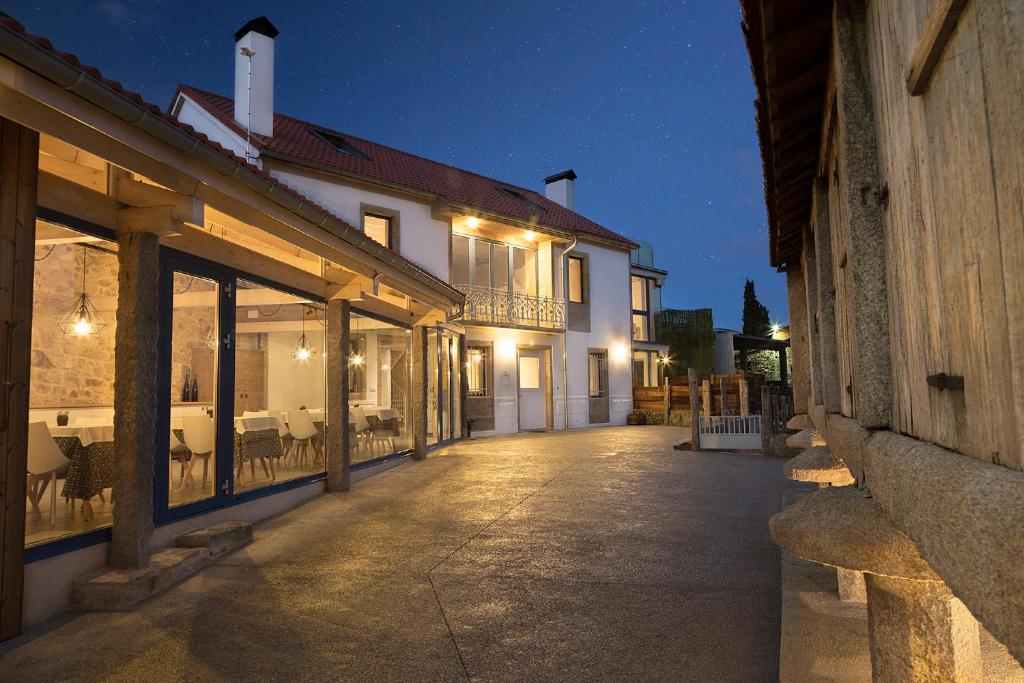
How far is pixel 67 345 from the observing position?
7934 millimetres

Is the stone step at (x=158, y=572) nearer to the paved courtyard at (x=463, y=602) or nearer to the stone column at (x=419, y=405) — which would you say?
the paved courtyard at (x=463, y=602)

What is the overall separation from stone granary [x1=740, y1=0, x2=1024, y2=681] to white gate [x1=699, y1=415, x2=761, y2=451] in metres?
10.1

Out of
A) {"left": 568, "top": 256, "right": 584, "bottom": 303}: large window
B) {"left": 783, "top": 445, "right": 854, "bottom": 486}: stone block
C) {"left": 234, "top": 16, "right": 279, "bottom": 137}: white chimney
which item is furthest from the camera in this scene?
{"left": 568, "top": 256, "right": 584, "bottom": 303}: large window

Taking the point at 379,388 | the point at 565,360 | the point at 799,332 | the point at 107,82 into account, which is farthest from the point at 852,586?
the point at 565,360

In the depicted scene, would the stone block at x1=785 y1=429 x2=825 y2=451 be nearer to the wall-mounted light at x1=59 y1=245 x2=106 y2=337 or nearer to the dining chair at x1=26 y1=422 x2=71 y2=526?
the dining chair at x1=26 y1=422 x2=71 y2=526

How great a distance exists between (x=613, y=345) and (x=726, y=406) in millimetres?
5252

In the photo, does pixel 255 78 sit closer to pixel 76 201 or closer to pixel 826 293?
pixel 76 201

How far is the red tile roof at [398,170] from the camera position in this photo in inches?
535

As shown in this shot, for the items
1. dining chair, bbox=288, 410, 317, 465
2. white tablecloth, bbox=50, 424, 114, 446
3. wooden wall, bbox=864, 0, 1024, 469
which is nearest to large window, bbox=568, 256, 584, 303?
dining chair, bbox=288, 410, 317, 465

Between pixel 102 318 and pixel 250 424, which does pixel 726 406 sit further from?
pixel 102 318

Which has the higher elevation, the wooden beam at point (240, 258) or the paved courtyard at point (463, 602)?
the wooden beam at point (240, 258)

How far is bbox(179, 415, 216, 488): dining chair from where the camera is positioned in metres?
6.46

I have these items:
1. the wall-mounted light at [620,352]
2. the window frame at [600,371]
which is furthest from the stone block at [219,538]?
the wall-mounted light at [620,352]

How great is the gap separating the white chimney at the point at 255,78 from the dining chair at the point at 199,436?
881 centimetres
